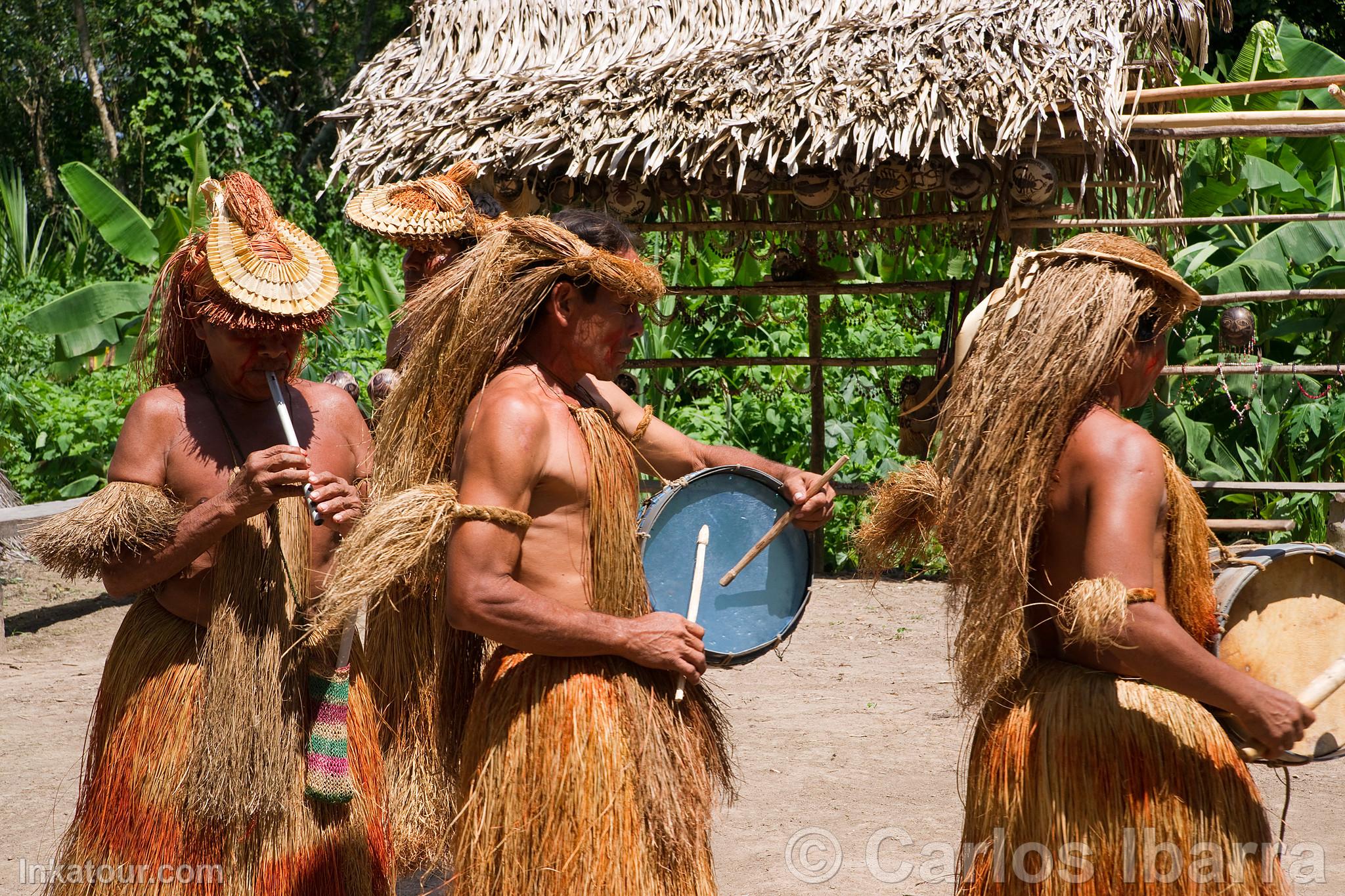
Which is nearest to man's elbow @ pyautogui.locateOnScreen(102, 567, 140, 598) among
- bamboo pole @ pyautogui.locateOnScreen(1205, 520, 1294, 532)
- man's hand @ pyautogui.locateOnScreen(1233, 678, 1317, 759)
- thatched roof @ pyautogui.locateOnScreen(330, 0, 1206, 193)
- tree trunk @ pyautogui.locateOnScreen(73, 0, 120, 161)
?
man's hand @ pyautogui.locateOnScreen(1233, 678, 1317, 759)

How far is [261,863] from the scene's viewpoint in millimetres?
2709

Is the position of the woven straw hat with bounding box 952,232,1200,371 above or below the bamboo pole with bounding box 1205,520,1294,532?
above

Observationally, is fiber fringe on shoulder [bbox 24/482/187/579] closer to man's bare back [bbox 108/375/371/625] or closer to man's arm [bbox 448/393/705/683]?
man's bare back [bbox 108/375/371/625]

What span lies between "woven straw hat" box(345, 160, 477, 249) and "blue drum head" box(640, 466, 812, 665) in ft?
4.23

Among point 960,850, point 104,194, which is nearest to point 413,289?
point 960,850

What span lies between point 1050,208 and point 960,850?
4.97 metres

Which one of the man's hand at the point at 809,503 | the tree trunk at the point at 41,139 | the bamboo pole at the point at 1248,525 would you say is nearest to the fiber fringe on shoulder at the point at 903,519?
the man's hand at the point at 809,503

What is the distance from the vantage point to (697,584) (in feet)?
8.45

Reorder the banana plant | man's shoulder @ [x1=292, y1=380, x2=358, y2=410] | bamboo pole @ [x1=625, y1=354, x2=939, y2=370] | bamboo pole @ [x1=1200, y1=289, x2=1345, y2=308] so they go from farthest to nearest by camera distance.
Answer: the banana plant < bamboo pole @ [x1=625, y1=354, x2=939, y2=370] < bamboo pole @ [x1=1200, y1=289, x2=1345, y2=308] < man's shoulder @ [x1=292, y1=380, x2=358, y2=410]

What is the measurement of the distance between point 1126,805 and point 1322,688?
0.40 metres

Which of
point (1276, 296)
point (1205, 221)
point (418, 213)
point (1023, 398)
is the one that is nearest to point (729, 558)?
point (1023, 398)

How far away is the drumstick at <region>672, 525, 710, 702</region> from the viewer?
7.97ft

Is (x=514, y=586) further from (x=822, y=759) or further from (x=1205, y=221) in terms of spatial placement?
(x=1205, y=221)

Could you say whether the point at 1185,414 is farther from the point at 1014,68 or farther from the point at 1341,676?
the point at 1341,676
